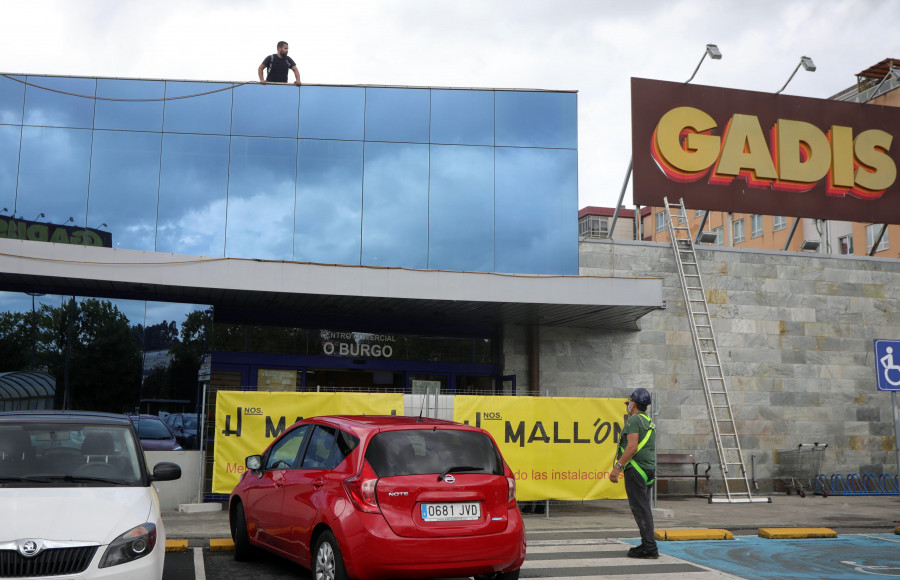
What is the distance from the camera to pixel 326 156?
17.6 metres

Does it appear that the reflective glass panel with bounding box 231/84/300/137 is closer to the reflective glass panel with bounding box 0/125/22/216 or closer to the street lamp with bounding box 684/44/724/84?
the reflective glass panel with bounding box 0/125/22/216

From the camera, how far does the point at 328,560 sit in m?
6.88

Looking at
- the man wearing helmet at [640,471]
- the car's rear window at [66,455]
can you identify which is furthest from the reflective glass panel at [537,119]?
the car's rear window at [66,455]

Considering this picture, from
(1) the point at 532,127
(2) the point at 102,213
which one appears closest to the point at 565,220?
(1) the point at 532,127

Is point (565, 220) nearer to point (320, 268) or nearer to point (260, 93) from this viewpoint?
point (320, 268)

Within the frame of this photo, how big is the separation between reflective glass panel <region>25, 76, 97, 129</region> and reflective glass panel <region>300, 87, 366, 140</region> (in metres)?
4.52

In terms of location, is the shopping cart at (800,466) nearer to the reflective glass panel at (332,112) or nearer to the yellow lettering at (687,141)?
the yellow lettering at (687,141)

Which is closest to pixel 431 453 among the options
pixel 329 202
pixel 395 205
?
pixel 395 205

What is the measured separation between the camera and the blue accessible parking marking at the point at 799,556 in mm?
8680

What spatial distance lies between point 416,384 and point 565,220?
5.49 meters

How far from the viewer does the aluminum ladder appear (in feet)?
56.0

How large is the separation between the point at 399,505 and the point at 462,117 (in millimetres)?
12717

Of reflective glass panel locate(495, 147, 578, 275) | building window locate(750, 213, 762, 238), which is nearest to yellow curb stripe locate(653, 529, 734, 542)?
reflective glass panel locate(495, 147, 578, 275)

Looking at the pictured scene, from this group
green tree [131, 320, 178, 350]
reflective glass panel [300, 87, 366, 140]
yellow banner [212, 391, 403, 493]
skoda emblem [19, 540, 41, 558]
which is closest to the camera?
skoda emblem [19, 540, 41, 558]
